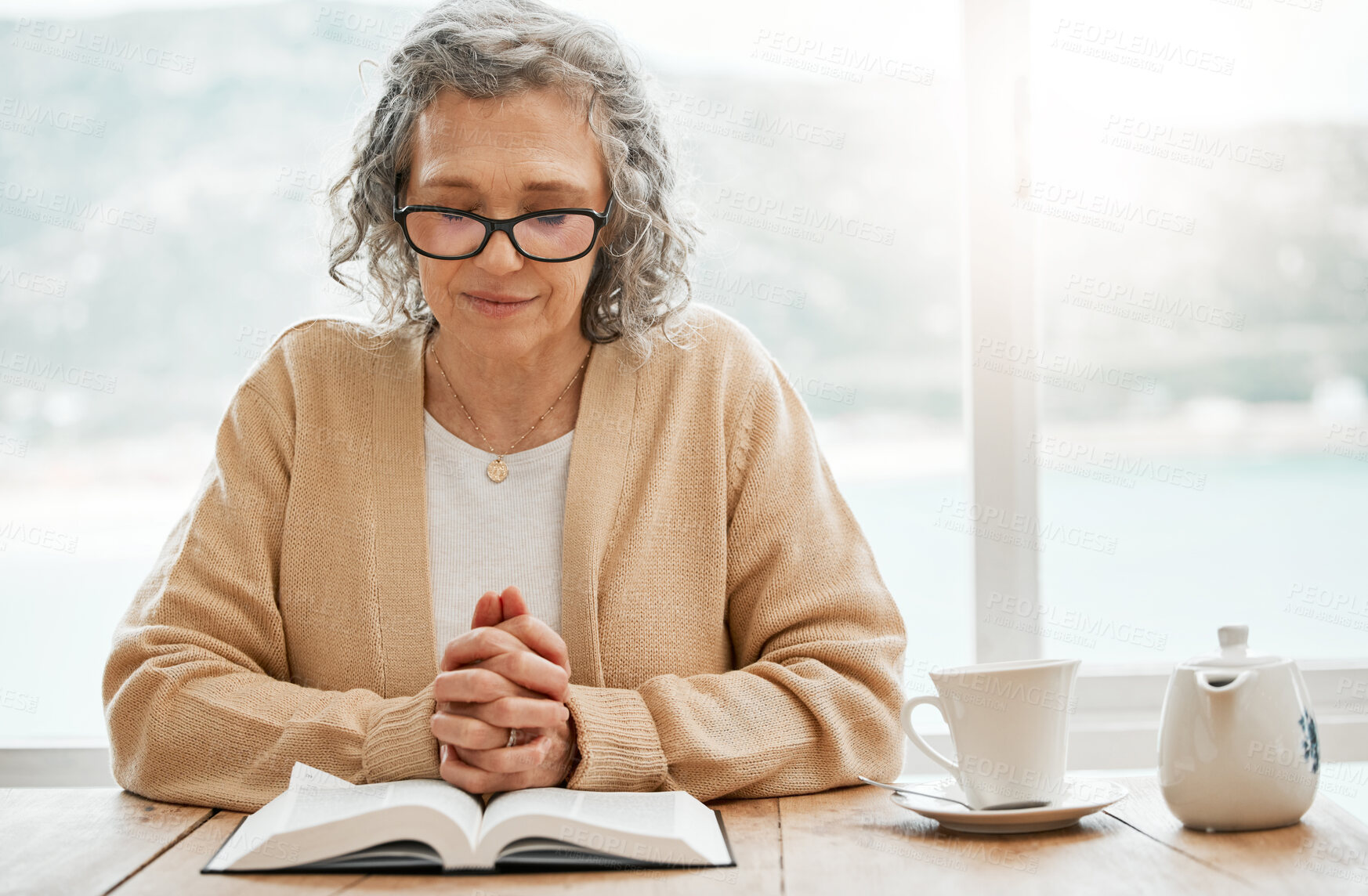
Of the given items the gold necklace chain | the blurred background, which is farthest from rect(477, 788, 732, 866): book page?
the blurred background

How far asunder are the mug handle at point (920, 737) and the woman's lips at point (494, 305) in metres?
0.68

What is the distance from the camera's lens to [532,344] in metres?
1.46

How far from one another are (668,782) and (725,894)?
0.98 feet

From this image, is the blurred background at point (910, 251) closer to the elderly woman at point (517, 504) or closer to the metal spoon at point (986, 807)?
the elderly woman at point (517, 504)

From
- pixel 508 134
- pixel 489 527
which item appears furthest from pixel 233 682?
pixel 508 134

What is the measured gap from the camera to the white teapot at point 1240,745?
1002 mm

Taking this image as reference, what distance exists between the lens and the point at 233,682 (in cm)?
131

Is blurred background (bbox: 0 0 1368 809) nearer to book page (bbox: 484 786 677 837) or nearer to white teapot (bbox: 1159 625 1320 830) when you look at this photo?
white teapot (bbox: 1159 625 1320 830)

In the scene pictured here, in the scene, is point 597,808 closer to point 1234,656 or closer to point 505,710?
point 505,710

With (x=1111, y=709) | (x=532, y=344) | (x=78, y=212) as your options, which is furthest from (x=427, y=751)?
(x=78, y=212)

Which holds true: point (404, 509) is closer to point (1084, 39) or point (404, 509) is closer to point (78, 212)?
point (78, 212)

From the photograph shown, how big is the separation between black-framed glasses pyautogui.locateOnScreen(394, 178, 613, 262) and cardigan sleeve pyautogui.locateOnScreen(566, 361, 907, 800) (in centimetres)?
32

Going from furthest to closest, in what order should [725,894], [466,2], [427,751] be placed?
[466,2] → [427,751] → [725,894]

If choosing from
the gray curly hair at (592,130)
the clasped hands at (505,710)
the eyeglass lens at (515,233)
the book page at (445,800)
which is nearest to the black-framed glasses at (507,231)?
the eyeglass lens at (515,233)
